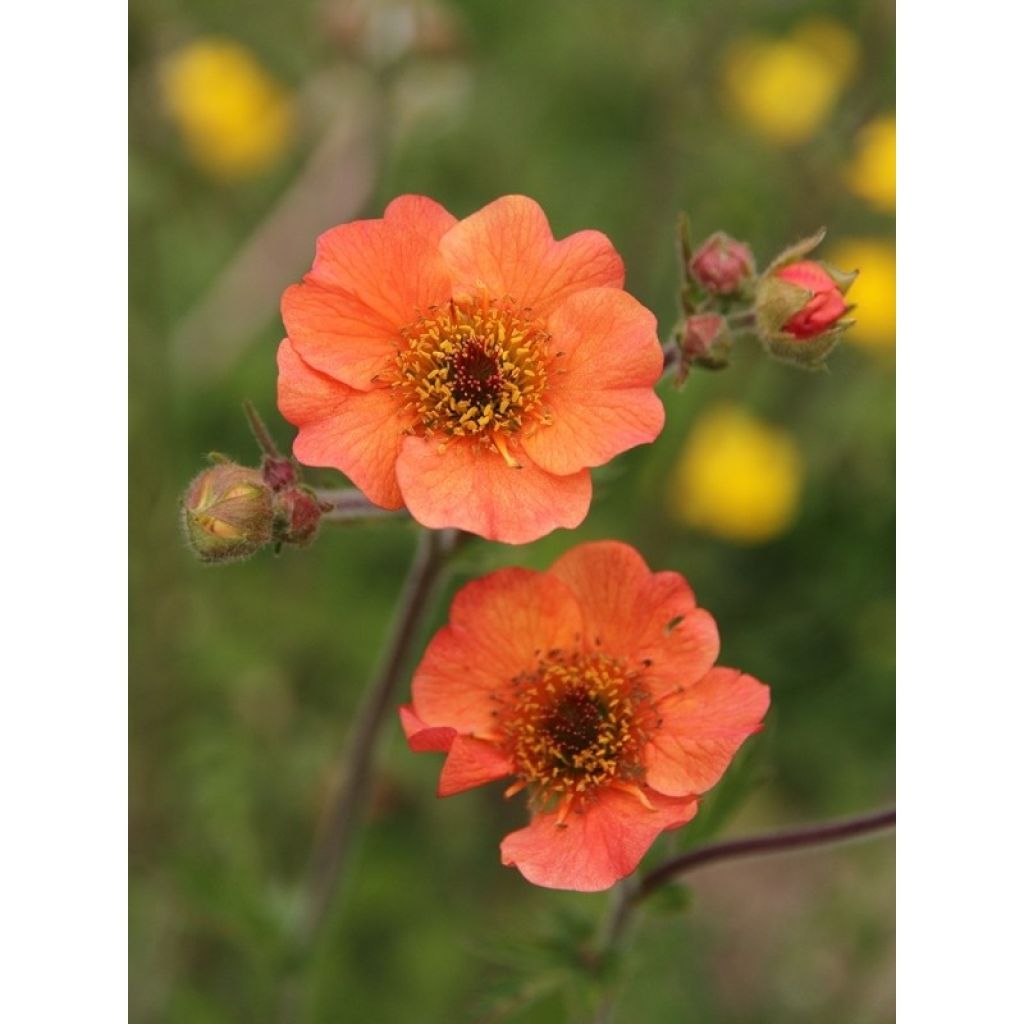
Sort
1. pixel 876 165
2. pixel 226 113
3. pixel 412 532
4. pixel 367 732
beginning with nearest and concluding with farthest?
pixel 367 732, pixel 412 532, pixel 876 165, pixel 226 113

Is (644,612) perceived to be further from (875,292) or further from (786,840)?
(875,292)

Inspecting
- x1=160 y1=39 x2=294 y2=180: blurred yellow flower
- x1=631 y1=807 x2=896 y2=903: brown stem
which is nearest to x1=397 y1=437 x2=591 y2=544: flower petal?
x1=631 y1=807 x2=896 y2=903: brown stem

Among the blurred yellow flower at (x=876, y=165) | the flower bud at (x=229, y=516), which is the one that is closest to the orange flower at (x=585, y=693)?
the flower bud at (x=229, y=516)

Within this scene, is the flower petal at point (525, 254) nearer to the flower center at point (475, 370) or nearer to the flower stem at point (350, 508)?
the flower center at point (475, 370)

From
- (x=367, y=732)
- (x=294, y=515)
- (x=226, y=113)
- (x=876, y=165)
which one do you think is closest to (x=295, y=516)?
(x=294, y=515)

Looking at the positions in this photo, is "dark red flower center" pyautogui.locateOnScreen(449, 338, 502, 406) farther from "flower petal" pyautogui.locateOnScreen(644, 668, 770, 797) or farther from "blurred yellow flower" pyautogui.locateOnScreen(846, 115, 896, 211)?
"blurred yellow flower" pyautogui.locateOnScreen(846, 115, 896, 211)
